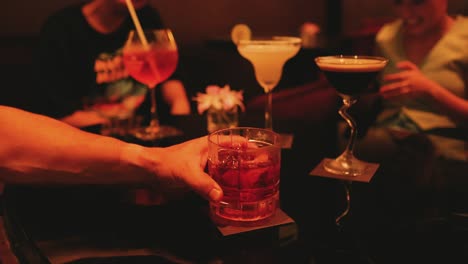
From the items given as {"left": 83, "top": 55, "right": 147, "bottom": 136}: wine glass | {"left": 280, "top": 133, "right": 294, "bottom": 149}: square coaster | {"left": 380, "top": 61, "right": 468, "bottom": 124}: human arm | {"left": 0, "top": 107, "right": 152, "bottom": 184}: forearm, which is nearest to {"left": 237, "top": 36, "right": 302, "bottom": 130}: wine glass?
{"left": 280, "top": 133, "right": 294, "bottom": 149}: square coaster

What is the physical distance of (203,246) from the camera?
0.83 m

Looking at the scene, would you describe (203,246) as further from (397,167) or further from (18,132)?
(397,167)

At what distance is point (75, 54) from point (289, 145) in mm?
1424

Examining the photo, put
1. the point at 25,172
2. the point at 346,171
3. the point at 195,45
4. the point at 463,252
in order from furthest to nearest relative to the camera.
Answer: the point at 195,45, the point at 346,171, the point at 25,172, the point at 463,252

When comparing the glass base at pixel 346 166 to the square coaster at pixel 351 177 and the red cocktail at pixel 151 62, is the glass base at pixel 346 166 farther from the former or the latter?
the red cocktail at pixel 151 62

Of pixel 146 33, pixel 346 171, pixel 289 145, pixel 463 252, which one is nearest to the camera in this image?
pixel 463 252

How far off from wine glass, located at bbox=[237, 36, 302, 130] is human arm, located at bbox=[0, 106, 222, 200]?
57 cm

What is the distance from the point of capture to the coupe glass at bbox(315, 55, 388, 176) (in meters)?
1.15

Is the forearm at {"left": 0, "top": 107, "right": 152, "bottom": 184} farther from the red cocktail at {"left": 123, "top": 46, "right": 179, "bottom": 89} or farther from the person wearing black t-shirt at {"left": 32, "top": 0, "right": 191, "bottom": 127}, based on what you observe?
the person wearing black t-shirt at {"left": 32, "top": 0, "right": 191, "bottom": 127}

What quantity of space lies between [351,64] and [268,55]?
372 millimetres

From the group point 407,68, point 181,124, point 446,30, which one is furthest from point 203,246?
point 446,30

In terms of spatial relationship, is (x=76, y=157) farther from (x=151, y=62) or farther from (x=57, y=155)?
(x=151, y=62)

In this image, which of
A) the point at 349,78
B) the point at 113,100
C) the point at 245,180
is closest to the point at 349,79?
the point at 349,78

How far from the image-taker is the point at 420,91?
1.68 m
